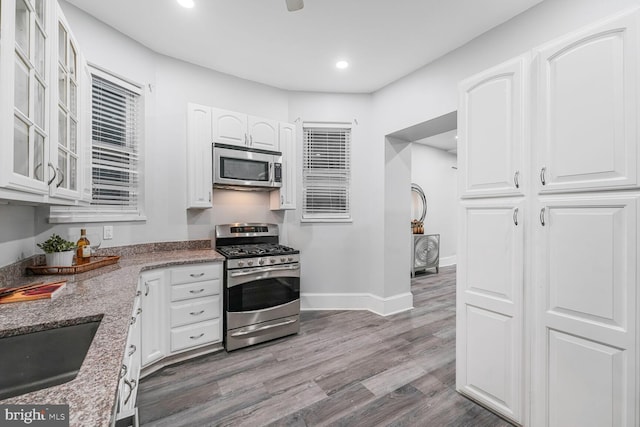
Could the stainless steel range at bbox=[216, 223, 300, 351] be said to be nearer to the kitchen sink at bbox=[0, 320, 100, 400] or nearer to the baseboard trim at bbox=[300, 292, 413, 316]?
the baseboard trim at bbox=[300, 292, 413, 316]

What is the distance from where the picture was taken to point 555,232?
1536 millimetres

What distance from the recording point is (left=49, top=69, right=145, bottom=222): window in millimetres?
2443

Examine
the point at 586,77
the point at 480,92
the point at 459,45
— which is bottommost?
the point at 586,77

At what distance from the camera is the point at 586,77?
1438mm

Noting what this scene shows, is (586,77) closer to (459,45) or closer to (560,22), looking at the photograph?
(560,22)

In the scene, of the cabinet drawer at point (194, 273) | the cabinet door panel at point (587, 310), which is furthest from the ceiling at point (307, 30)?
the cabinet drawer at point (194, 273)

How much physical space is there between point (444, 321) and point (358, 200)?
6.03 ft

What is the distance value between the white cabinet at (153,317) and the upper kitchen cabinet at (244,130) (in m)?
1.51

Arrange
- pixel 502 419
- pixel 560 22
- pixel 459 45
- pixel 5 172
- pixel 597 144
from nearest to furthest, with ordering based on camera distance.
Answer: pixel 5 172 < pixel 597 144 < pixel 502 419 < pixel 560 22 < pixel 459 45

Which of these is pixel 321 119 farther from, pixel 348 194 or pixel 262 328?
pixel 262 328

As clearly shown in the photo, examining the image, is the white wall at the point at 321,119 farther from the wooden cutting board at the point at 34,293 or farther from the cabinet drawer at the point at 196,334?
the cabinet drawer at the point at 196,334

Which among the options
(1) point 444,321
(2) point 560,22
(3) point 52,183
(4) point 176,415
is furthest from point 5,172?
(1) point 444,321

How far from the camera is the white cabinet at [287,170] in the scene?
338 cm

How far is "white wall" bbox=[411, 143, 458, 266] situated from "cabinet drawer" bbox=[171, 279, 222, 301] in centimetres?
504
